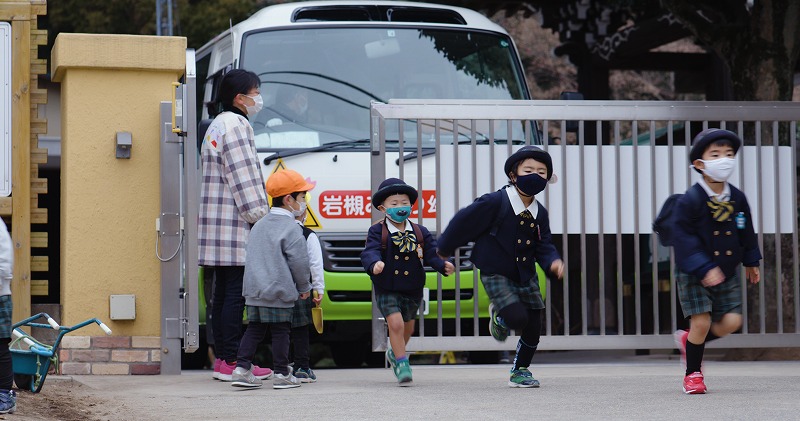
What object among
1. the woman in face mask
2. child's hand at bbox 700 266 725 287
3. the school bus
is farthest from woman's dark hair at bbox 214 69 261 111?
child's hand at bbox 700 266 725 287

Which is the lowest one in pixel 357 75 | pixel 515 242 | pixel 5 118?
pixel 515 242

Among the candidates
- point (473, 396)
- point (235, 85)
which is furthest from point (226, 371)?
point (473, 396)

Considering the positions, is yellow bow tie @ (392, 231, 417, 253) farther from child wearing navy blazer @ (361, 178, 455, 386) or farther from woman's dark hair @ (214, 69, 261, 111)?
woman's dark hair @ (214, 69, 261, 111)

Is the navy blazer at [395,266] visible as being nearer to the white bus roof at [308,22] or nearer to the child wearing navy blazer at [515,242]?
the child wearing navy blazer at [515,242]

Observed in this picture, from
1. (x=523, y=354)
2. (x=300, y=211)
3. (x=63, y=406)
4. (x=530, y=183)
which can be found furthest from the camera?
(x=300, y=211)

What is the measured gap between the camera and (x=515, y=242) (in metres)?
7.38

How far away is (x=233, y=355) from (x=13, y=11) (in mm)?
2686

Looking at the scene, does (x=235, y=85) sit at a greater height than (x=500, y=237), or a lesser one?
greater

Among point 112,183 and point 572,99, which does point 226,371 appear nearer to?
point 112,183

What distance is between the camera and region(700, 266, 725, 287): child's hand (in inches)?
265

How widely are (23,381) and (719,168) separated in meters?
3.80

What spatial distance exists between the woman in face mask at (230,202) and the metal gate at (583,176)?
112cm

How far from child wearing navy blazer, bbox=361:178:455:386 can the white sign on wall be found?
246cm

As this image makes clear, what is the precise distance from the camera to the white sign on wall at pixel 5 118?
8648 mm
